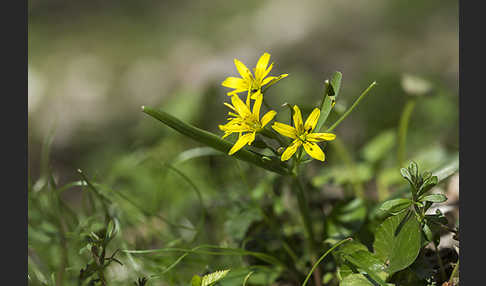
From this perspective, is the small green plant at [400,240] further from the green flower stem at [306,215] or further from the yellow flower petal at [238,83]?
the yellow flower petal at [238,83]

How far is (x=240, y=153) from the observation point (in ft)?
3.91

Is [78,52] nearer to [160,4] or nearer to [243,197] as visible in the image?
[160,4]

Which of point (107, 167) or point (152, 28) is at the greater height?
point (152, 28)

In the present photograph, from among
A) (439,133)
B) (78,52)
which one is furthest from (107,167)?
(78,52)

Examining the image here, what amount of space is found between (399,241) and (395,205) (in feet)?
0.32

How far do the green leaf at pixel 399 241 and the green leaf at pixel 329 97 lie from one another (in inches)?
12.6

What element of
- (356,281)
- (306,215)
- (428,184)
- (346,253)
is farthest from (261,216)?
(428,184)

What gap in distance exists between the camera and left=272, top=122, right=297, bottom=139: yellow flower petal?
1.13m

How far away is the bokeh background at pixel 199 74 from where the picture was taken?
2.34 meters

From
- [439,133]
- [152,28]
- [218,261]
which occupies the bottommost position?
[218,261]

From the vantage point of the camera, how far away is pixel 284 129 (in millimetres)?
1134

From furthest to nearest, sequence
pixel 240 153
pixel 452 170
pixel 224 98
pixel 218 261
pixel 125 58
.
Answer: pixel 125 58 < pixel 224 98 < pixel 218 261 < pixel 452 170 < pixel 240 153

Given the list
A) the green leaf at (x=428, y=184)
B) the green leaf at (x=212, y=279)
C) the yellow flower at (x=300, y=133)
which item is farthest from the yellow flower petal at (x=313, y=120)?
the green leaf at (x=212, y=279)

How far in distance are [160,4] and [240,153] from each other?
189 inches
